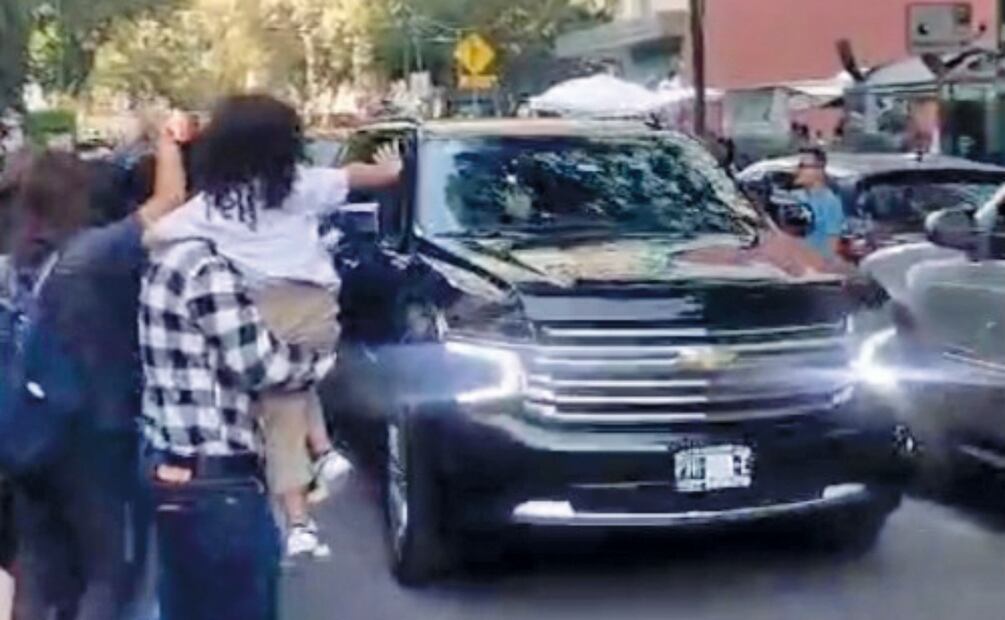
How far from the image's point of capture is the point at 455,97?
1945 inches

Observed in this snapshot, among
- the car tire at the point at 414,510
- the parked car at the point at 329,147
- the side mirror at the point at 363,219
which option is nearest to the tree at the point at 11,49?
the parked car at the point at 329,147

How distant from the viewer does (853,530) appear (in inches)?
327

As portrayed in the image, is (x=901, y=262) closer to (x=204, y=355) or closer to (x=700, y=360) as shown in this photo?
(x=700, y=360)

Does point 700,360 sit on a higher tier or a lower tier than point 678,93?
lower

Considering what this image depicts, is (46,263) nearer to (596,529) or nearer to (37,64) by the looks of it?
(596,529)

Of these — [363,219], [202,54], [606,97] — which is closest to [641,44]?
[606,97]

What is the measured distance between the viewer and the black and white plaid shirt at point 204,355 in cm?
447

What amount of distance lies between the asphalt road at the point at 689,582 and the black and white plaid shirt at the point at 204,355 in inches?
121

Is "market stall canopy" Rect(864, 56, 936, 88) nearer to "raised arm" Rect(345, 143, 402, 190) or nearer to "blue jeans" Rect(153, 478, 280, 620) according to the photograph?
"raised arm" Rect(345, 143, 402, 190)

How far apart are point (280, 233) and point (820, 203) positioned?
25.3ft

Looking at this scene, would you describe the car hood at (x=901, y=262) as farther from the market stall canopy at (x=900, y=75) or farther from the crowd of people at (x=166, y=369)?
the market stall canopy at (x=900, y=75)

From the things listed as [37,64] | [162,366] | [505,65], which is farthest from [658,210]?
[505,65]

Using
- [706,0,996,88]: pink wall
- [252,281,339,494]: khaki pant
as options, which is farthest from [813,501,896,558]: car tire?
[706,0,996,88]: pink wall

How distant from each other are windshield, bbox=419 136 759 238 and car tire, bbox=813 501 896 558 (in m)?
1.28
